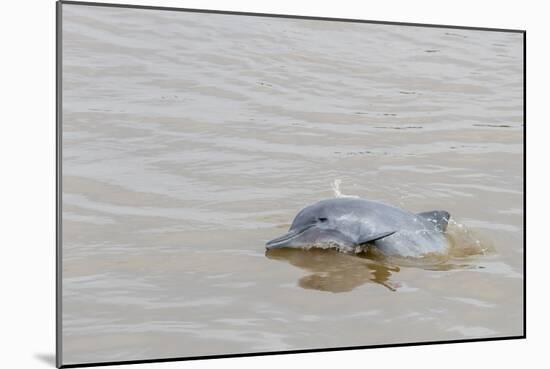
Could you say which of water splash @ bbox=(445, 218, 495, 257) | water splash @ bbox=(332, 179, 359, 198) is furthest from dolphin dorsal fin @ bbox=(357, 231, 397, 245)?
water splash @ bbox=(445, 218, 495, 257)

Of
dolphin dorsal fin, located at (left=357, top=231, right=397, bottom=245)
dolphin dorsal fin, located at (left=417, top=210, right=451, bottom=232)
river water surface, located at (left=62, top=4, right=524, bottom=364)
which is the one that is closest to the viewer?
river water surface, located at (left=62, top=4, right=524, bottom=364)

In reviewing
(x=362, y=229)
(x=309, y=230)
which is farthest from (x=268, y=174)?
(x=362, y=229)

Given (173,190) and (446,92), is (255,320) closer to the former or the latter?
(173,190)

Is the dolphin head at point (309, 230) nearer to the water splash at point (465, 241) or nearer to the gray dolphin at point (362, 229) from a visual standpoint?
the gray dolphin at point (362, 229)

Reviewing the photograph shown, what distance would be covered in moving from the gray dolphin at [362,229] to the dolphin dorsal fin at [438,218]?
1cm

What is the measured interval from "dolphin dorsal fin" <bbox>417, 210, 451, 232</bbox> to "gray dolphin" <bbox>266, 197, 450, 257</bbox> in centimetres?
1

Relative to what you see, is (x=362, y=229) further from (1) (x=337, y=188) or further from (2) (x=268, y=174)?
(2) (x=268, y=174)

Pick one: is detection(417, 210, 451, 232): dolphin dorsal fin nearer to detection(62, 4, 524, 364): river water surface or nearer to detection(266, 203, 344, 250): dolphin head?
detection(62, 4, 524, 364): river water surface

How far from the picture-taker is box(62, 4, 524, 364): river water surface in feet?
22.5

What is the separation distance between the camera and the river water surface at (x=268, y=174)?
684 centimetres

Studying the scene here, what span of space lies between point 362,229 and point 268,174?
86cm

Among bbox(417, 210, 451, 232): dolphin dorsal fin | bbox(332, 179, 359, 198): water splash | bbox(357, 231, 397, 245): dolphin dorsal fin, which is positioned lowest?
bbox(357, 231, 397, 245): dolphin dorsal fin

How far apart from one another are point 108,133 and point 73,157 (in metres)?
0.30

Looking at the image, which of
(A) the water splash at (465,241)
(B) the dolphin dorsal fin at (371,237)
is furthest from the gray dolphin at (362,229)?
(A) the water splash at (465,241)
